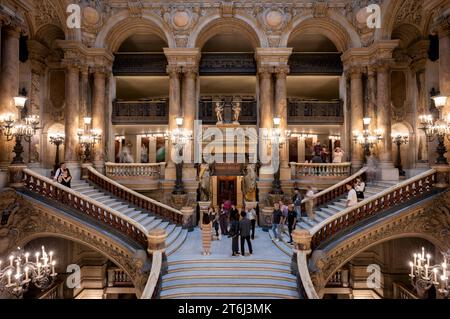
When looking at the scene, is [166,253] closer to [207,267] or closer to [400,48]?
[207,267]

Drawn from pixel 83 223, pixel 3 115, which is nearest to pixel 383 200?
pixel 83 223

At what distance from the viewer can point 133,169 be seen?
591 inches

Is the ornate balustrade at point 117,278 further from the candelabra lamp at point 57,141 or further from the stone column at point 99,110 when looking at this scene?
the candelabra lamp at point 57,141

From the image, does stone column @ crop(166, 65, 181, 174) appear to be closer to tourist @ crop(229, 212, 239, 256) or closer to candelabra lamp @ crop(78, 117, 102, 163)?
candelabra lamp @ crop(78, 117, 102, 163)

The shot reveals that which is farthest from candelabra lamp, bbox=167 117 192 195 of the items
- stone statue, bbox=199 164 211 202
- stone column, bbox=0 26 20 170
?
stone column, bbox=0 26 20 170

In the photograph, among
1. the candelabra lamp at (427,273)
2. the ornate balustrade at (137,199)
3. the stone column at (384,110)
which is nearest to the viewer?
the candelabra lamp at (427,273)

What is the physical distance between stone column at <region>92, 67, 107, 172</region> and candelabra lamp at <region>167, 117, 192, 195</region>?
3.88 meters

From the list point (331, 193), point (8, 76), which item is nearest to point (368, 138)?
point (331, 193)

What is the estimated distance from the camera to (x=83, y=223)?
9969 millimetres

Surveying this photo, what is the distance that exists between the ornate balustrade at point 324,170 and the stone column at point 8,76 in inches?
495

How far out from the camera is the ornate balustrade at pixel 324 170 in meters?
14.9

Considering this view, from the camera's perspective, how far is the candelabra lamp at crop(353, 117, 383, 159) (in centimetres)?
1461

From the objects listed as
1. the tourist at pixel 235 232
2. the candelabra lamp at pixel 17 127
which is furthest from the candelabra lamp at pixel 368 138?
the candelabra lamp at pixel 17 127

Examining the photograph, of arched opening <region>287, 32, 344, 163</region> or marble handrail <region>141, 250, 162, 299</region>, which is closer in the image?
marble handrail <region>141, 250, 162, 299</region>
